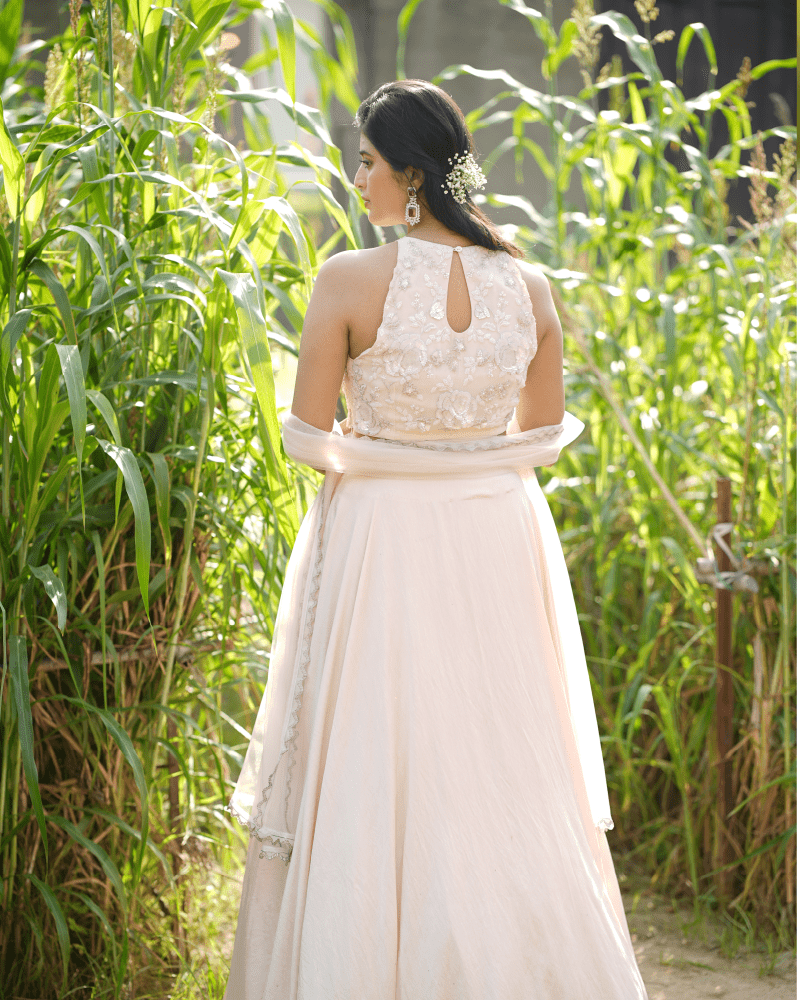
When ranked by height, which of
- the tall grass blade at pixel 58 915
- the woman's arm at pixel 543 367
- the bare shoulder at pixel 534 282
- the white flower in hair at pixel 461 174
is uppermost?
the white flower in hair at pixel 461 174

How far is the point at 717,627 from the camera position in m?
2.06

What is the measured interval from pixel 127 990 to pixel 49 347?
1.09 meters

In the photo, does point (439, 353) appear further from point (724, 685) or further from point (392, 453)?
point (724, 685)

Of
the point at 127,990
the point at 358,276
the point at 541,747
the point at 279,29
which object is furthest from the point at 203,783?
the point at 279,29

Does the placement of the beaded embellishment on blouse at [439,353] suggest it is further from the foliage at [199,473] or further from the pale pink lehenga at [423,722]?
the foliage at [199,473]

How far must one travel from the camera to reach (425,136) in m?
1.39

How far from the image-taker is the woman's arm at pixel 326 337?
137 cm

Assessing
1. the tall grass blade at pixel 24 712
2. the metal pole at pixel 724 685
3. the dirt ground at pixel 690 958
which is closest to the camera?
the tall grass blade at pixel 24 712

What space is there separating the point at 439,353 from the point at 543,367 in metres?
0.26

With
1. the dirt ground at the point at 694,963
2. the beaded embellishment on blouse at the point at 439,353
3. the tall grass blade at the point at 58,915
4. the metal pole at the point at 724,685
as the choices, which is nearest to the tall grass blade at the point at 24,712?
the tall grass blade at the point at 58,915

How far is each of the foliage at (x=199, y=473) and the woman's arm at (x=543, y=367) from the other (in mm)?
317

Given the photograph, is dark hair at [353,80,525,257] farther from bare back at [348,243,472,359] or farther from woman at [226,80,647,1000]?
bare back at [348,243,472,359]

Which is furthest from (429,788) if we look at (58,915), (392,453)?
(58,915)

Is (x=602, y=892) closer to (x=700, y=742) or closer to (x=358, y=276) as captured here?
(x=700, y=742)
